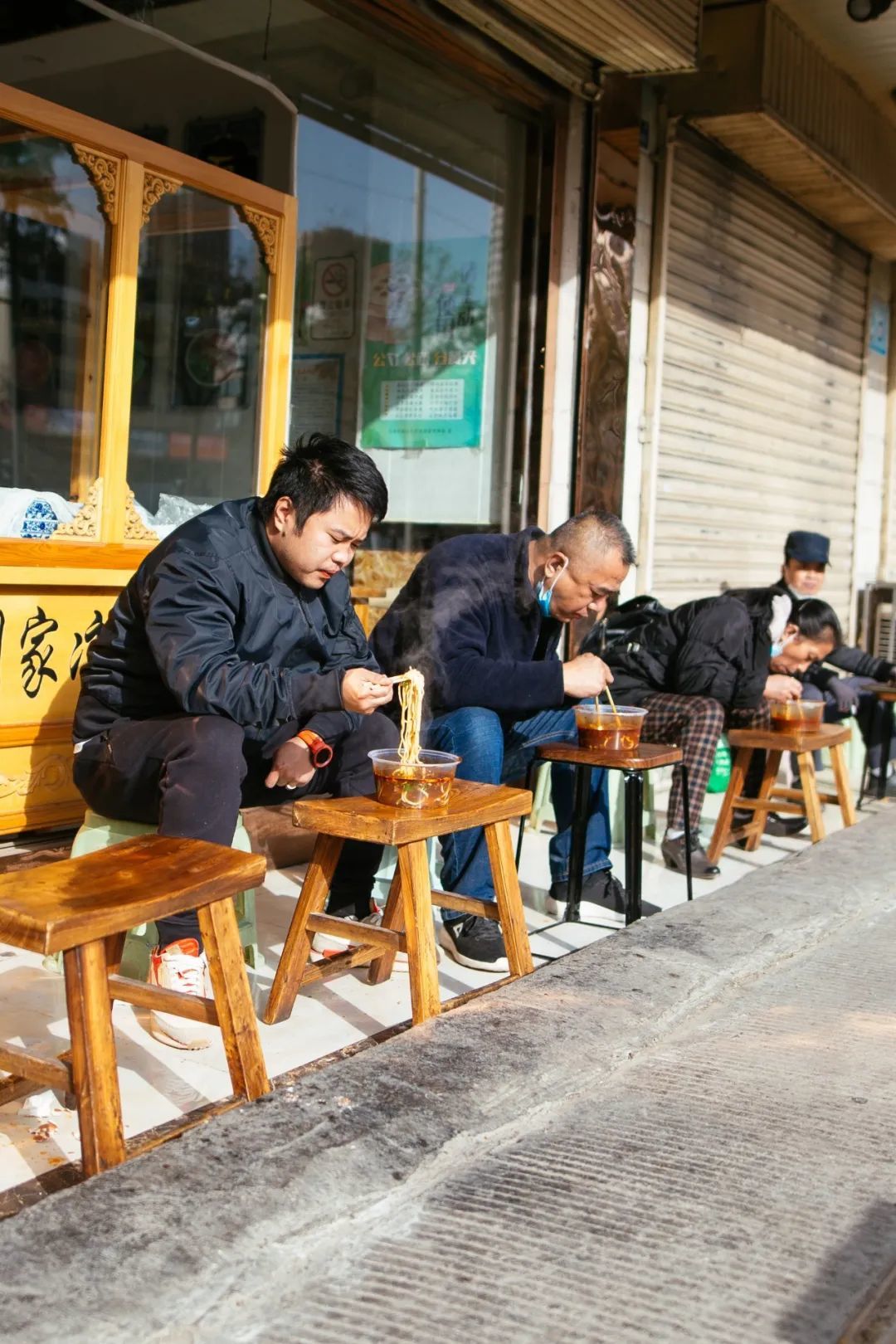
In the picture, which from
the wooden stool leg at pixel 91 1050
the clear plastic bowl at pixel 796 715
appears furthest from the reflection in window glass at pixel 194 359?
the wooden stool leg at pixel 91 1050

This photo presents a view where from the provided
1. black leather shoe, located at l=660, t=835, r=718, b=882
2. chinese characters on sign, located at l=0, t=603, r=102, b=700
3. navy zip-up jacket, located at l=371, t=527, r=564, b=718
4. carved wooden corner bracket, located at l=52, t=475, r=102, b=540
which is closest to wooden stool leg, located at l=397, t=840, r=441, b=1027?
navy zip-up jacket, located at l=371, t=527, r=564, b=718

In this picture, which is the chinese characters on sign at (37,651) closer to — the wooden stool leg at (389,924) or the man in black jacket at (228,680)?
the man in black jacket at (228,680)

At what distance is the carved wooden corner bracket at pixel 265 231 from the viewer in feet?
19.0

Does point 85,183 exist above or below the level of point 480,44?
below

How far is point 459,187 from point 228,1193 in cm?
590

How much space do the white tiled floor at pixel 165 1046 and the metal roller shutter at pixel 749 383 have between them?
437cm

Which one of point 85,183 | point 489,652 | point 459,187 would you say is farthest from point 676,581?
point 85,183

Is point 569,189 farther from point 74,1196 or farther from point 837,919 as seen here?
point 74,1196

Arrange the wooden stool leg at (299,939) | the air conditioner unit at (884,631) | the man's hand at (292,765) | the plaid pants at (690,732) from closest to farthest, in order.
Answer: the wooden stool leg at (299,939) < the man's hand at (292,765) < the plaid pants at (690,732) < the air conditioner unit at (884,631)

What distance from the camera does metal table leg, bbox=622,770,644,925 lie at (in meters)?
4.75

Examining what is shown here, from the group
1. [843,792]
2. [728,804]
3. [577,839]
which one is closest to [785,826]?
[843,792]

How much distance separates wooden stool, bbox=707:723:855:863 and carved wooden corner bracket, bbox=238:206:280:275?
114 inches

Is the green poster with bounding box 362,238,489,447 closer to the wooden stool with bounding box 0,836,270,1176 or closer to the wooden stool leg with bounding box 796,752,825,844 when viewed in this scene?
the wooden stool leg with bounding box 796,752,825,844

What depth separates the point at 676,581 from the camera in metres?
8.77
